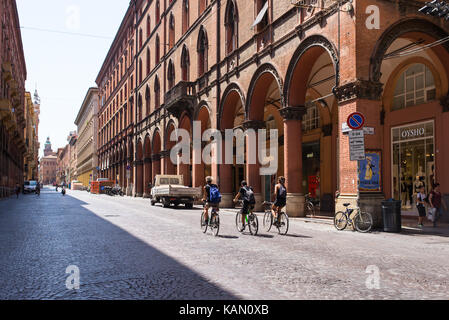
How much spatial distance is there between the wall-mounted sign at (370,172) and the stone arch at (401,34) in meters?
2.55

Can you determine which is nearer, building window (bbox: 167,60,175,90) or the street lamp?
the street lamp

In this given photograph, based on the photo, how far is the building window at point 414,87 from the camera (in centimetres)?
1703

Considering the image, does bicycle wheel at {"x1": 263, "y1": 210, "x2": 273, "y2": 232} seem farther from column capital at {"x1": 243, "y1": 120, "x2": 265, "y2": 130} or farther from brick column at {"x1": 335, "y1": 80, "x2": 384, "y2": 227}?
column capital at {"x1": 243, "y1": 120, "x2": 265, "y2": 130}

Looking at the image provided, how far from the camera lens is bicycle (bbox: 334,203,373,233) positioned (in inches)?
512

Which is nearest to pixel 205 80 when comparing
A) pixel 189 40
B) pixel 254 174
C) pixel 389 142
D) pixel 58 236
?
pixel 189 40

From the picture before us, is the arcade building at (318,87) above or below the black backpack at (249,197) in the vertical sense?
above

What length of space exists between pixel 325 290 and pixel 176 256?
Result: 3.52 meters

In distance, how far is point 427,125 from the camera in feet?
55.5

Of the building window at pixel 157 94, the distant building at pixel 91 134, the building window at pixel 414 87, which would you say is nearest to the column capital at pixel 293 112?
the building window at pixel 414 87

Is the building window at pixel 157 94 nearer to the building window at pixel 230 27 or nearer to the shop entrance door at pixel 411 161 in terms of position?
the building window at pixel 230 27

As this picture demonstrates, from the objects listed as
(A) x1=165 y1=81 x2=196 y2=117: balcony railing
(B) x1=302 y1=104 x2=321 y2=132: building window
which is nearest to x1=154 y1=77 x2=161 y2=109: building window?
(A) x1=165 y1=81 x2=196 y2=117: balcony railing

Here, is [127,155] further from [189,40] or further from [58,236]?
[58,236]

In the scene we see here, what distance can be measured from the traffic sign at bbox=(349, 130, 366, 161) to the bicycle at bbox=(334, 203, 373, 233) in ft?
5.16

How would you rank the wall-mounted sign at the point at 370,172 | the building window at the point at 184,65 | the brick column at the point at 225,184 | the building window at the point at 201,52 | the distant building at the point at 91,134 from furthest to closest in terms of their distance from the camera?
the distant building at the point at 91,134 < the building window at the point at 184,65 < the building window at the point at 201,52 < the brick column at the point at 225,184 < the wall-mounted sign at the point at 370,172
